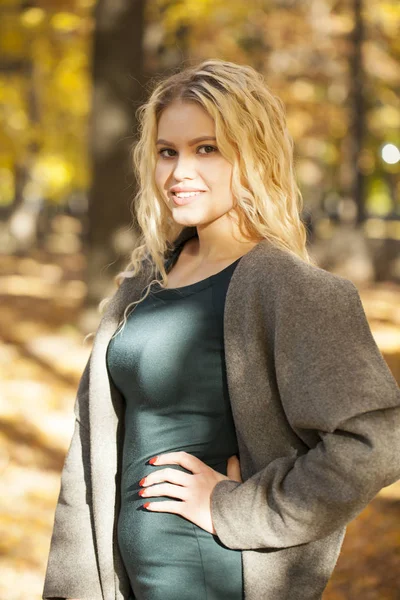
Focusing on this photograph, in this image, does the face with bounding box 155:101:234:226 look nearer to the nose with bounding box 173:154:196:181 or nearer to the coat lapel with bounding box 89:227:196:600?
the nose with bounding box 173:154:196:181

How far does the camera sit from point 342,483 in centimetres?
204

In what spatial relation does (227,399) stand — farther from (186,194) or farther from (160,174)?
(160,174)

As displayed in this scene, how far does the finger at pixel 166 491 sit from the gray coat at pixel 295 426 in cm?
9

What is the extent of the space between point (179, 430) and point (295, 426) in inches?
14.8

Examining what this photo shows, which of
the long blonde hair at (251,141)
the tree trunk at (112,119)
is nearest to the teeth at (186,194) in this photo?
the long blonde hair at (251,141)

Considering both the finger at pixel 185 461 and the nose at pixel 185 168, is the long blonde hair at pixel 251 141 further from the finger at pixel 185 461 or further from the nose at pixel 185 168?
the finger at pixel 185 461

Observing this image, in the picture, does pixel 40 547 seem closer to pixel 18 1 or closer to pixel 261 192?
pixel 261 192

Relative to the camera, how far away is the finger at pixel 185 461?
7.61 feet

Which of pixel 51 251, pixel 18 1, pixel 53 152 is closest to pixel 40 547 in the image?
pixel 18 1

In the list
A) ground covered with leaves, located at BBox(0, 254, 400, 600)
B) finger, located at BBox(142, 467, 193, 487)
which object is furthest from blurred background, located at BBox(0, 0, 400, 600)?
finger, located at BBox(142, 467, 193, 487)

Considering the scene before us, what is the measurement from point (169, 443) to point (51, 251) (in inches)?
1119

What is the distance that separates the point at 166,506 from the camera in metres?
2.33

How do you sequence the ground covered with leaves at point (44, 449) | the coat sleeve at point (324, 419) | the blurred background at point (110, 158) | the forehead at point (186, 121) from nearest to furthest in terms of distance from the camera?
the coat sleeve at point (324, 419) < the forehead at point (186, 121) < the ground covered with leaves at point (44, 449) < the blurred background at point (110, 158)

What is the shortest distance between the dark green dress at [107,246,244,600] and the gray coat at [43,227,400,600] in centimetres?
6
